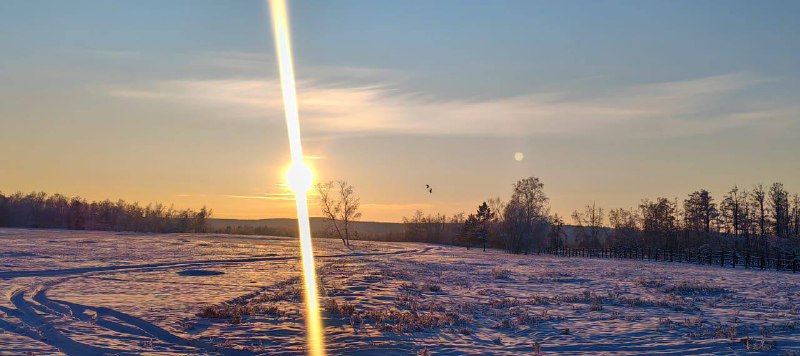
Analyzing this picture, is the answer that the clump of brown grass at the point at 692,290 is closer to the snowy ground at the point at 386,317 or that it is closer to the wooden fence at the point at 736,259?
the snowy ground at the point at 386,317

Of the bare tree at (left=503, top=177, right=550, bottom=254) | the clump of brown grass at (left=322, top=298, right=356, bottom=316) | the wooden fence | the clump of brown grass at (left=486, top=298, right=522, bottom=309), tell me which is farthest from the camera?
the bare tree at (left=503, top=177, right=550, bottom=254)

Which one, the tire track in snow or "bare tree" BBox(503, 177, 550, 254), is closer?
the tire track in snow

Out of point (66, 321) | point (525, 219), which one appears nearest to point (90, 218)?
point (525, 219)

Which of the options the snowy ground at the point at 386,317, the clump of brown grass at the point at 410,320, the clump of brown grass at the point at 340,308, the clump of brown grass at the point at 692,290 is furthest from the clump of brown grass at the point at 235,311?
the clump of brown grass at the point at 692,290

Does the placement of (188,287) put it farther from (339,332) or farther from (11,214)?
(11,214)

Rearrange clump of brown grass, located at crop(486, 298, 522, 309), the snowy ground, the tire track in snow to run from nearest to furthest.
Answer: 1. the tire track in snow
2. the snowy ground
3. clump of brown grass, located at crop(486, 298, 522, 309)

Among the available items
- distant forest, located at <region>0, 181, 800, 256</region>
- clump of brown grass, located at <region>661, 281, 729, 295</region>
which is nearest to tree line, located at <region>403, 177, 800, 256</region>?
distant forest, located at <region>0, 181, 800, 256</region>

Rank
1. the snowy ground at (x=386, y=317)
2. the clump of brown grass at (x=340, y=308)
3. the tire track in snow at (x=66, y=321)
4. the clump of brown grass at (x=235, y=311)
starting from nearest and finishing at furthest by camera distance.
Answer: the tire track in snow at (x=66, y=321), the snowy ground at (x=386, y=317), the clump of brown grass at (x=235, y=311), the clump of brown grass at (x=340, y=308)

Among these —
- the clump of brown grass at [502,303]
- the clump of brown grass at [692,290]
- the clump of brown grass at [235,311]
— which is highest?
the clump of brown grass at [235,311]

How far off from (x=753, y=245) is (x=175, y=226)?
12982 cm

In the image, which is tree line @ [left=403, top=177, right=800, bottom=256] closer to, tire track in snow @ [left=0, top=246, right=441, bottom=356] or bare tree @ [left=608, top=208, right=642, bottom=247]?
bare tree @ [left=608, top=208, right=642, bottom=247]

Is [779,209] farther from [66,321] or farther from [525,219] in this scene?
[66,321]

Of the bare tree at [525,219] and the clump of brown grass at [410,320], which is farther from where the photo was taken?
the bare tree at [525,219]

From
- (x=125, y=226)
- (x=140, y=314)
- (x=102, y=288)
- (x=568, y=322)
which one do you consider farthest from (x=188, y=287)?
(x=125, y=226)
